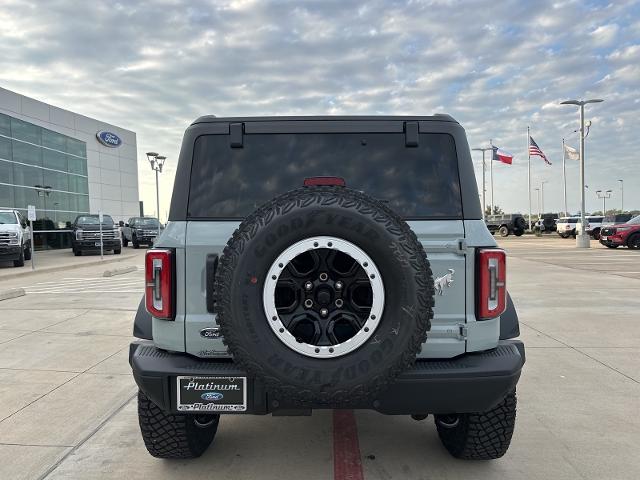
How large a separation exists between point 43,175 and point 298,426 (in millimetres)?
28993

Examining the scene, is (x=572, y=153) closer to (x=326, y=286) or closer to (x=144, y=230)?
(x=144, y=230)

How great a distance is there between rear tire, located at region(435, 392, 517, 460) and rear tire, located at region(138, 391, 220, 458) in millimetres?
1567

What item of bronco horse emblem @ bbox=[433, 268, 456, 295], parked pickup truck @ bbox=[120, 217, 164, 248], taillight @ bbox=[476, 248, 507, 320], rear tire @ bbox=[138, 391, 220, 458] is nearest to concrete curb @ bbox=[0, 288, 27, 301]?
rear tire @ bbox=[138, 391, 220, 458]

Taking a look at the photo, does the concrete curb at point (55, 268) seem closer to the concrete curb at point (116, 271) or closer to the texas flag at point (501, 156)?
the concrete curb at point (116, 271)

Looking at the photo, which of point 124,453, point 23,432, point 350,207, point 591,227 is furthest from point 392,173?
point 591,227

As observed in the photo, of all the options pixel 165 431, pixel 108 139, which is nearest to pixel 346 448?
pixel 165 431

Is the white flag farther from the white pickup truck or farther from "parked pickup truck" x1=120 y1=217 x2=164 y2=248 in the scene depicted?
"parked pickup truck" x1=120 y1=217 x2=164 y2=248

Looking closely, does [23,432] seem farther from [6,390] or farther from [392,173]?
[392,173]

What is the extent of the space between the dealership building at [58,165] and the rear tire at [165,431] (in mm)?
25140

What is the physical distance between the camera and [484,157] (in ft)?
177

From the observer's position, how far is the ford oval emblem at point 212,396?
2.37m

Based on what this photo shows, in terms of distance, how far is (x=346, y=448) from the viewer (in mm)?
3303

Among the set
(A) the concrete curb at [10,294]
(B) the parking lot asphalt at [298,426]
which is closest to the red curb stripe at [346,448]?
(B) the parking lot asphalt at [298,426]

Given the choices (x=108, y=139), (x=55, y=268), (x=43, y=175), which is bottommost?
(x=55, y=268)
